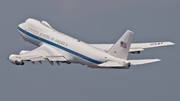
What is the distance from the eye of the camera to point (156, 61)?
197750 millimetres

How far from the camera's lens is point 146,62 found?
198 m

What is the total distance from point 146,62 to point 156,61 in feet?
6.45
